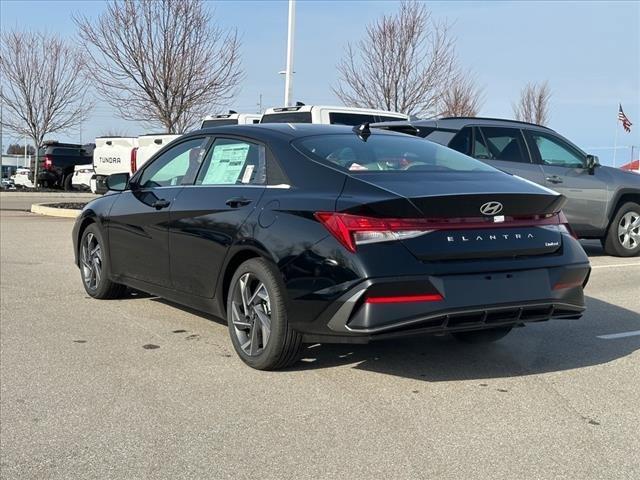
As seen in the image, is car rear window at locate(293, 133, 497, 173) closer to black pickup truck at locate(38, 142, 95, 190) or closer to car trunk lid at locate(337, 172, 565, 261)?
car trunk lid at locate(337, 172, 565, 261)

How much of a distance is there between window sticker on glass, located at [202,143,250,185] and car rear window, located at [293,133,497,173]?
0.53m

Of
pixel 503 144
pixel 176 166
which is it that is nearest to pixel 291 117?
pixel 503 144

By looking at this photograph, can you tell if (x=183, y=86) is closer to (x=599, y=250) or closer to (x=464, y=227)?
(x=599, y=250)

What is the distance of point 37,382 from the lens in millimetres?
4438

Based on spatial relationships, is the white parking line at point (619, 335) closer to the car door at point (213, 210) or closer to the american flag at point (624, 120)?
the car door at point (213, 210)

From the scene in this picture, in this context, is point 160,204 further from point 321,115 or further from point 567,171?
point 321,115

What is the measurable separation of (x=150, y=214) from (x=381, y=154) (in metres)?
2.10

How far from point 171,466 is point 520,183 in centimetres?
279

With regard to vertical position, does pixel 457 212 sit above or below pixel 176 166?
below

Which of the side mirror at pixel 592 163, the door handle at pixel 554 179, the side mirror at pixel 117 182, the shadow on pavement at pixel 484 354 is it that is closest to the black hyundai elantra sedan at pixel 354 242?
the shadow on pavement at pixel 484 354

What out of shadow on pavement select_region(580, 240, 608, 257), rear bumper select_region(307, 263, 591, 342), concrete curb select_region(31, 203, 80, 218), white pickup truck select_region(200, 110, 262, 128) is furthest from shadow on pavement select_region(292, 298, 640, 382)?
concrete curb select_region(31, 203, 80, 218)

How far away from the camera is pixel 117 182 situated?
21.4ft

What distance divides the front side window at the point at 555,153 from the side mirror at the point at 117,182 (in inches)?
230

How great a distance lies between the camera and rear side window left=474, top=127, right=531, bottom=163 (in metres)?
9.33
